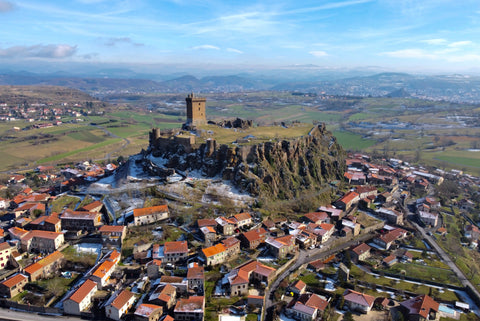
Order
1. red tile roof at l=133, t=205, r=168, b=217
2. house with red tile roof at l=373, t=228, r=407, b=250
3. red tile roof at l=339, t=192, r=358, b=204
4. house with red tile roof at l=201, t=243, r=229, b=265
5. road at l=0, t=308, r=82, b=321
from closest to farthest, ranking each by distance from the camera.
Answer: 1. road at l=0, t=308, r=82, b=321
2. house with red tile roof at l=201, t=243, r=229, b=265
3. red tile roof at l=133, t=205, r=168, b=217
4. house with red tile roof at l=373, t=228, r=407, b=250
5. red tile roof at l=339, t=192, r=358, b=204

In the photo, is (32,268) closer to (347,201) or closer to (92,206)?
(92,206)

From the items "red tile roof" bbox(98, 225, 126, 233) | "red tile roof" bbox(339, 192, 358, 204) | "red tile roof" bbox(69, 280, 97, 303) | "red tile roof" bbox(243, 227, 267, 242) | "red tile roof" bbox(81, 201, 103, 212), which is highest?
"red tile roof" bbox(81, 201, 103, 212)

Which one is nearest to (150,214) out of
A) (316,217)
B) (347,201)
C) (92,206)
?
(92,206)

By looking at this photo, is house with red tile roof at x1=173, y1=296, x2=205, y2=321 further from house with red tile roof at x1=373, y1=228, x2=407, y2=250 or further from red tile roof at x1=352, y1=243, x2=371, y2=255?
house with red tile roof at x1=373, y1=228, x2=407, y2=250

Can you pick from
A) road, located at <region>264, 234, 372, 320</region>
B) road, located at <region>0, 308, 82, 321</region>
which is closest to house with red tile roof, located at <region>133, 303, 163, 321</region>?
road, located at <region>0, 308, 82, 321</region>

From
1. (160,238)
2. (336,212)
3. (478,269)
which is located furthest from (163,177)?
(478,269)

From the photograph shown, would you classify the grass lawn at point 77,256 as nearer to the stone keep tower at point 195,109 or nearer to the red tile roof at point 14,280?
the red tile roof at point 14,280

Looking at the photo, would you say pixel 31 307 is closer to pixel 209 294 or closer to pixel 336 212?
pixel 209 294
